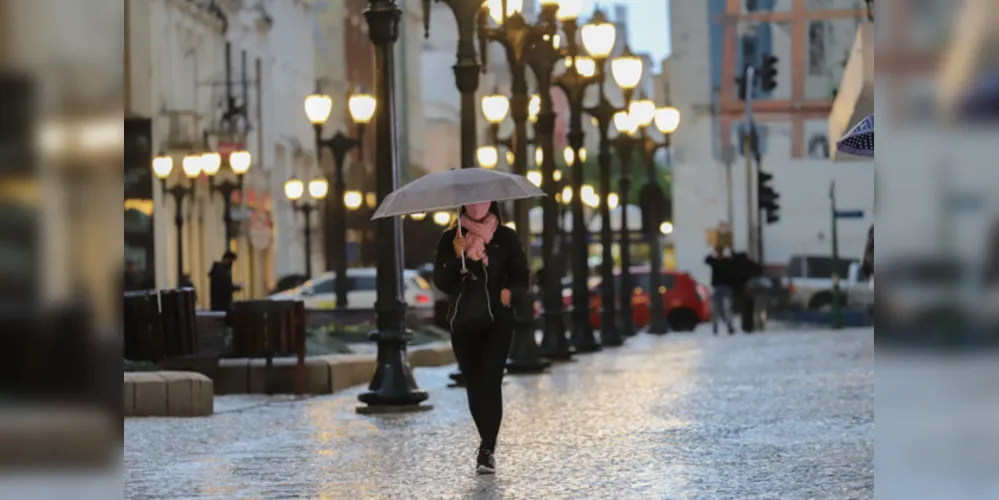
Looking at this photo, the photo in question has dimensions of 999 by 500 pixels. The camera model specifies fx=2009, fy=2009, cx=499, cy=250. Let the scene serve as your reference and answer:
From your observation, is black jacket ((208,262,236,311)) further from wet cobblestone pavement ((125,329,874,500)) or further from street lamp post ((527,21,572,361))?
wet cobblestone pavement ((125,329,874,500))

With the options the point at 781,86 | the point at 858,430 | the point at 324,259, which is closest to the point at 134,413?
the point at 858,430

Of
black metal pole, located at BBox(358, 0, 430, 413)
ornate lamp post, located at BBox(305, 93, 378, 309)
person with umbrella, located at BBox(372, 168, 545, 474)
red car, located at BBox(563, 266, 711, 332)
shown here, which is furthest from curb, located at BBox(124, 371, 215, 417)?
red car, located at BBox(563, 266, 711, 332)

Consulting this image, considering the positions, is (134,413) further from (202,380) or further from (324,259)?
(324,259)

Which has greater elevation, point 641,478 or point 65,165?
point 65,165

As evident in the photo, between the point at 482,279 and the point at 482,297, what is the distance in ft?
0.37

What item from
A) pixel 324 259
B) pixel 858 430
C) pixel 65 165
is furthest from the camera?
pixel 324 259

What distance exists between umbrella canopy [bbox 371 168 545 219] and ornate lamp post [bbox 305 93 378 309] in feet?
27.7

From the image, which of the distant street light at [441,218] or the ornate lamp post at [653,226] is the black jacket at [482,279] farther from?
the distant street light at [441,218]

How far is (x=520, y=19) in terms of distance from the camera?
2502 cm

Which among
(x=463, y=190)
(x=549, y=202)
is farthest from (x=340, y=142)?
(x=463, y=190)

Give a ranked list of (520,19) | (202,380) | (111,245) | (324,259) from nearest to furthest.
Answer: (111,245) → (202,380) → (520,19) → (324,259)

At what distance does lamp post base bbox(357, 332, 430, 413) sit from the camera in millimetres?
17750

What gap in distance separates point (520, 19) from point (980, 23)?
22177 mm

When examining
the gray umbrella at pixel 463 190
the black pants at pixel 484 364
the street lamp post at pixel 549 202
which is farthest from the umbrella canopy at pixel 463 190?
the street lamp post at pixel 549 202
